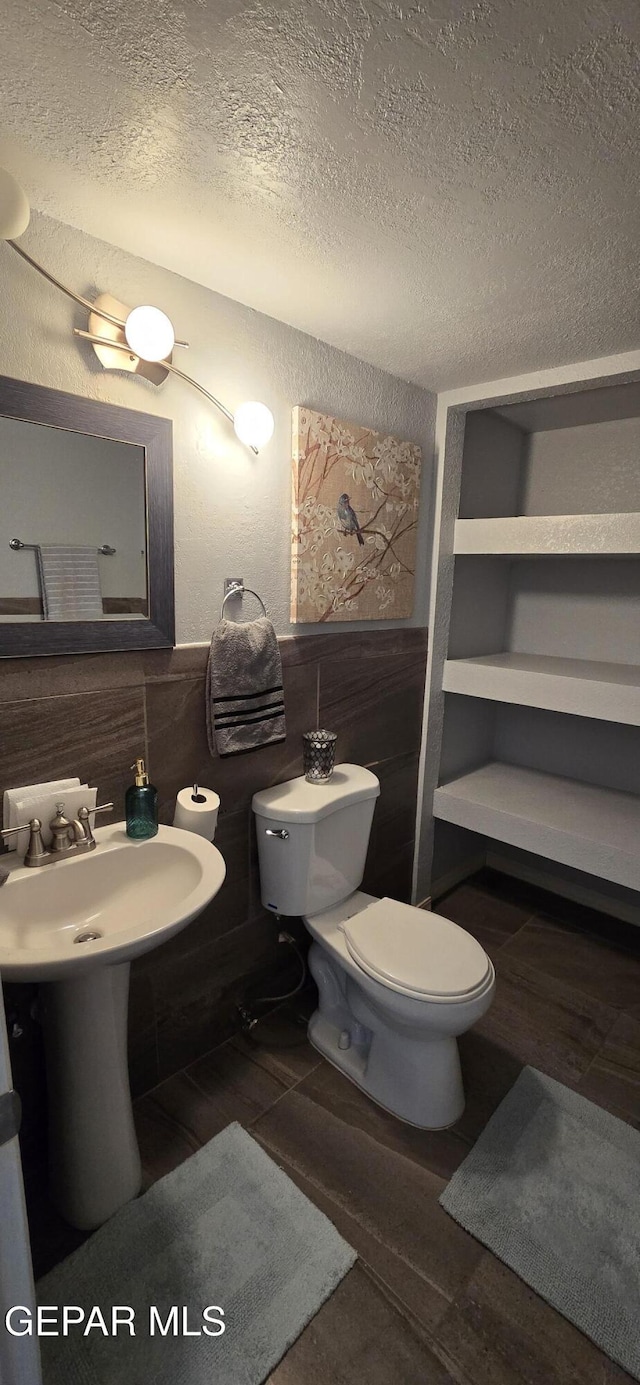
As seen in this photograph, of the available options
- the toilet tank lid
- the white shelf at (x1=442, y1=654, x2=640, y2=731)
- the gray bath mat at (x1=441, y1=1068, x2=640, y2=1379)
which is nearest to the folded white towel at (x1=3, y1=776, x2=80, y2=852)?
the toilet tank lid

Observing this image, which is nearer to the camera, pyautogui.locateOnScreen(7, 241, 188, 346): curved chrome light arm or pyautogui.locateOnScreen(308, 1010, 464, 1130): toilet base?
pyautogui.locateOnScreen(7, 241, 188, 346): curved chrome light arm

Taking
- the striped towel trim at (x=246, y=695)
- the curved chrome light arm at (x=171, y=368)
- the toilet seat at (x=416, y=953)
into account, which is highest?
the curved chrome light arm at (x=171, y=368)

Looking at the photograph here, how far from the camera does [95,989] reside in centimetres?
119

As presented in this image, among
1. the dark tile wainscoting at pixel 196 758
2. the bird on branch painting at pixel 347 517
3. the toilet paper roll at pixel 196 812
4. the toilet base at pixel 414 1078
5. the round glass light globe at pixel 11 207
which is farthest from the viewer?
the bird on branch painting at pixel 347 517

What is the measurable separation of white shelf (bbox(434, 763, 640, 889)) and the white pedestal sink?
1.35 metres

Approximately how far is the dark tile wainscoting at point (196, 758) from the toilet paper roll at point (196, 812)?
86 millimetres

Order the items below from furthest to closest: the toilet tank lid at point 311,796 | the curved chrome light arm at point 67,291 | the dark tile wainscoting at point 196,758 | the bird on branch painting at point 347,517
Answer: the bird on branch painting at point 347,517, the toilet tank lid at point 311,796, the dark tile wainscoting at point 196,758, the curved chrome light arm at point 67,291

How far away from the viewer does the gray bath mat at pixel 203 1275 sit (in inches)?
42.2

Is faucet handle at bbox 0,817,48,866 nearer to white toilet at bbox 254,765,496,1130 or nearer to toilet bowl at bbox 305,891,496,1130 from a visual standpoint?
white toilet at bbox 254,765,496,1130

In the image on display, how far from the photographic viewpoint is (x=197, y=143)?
3.03ft

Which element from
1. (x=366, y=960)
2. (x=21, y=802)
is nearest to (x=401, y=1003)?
(x=366, y=960)

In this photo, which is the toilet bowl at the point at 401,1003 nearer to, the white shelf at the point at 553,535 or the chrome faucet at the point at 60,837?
the chrome faucet at the point at 60,837

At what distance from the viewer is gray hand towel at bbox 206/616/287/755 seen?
1517 mm

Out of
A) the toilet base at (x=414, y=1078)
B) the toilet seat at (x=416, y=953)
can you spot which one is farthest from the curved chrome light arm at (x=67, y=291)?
the toilet base at (x=414, y=1078)
